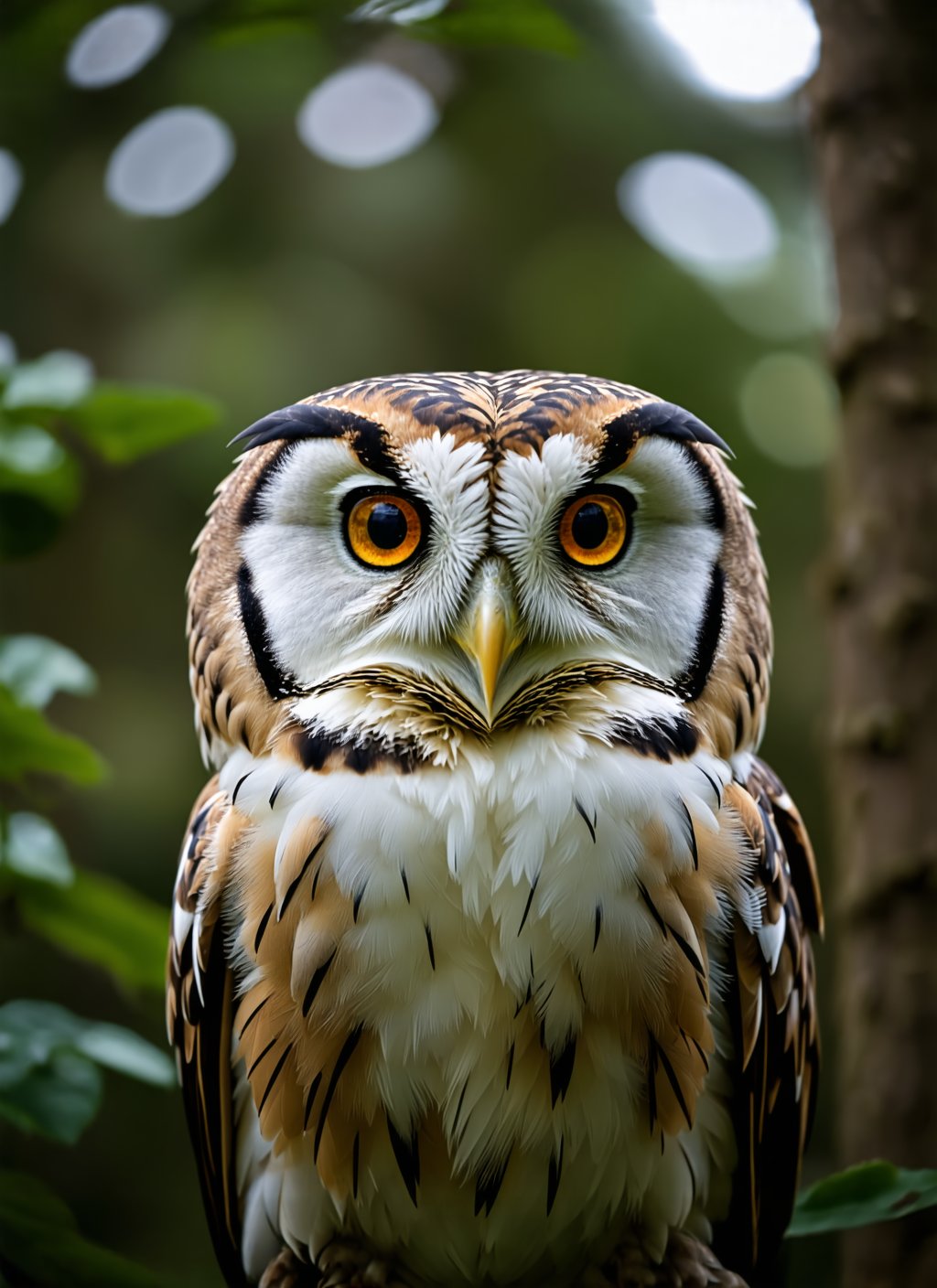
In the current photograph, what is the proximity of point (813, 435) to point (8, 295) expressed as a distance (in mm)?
1556

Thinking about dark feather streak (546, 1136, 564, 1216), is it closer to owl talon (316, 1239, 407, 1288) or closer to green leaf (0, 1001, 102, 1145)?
owl talon (316, 1239, 407, 1288)

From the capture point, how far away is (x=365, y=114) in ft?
5.61

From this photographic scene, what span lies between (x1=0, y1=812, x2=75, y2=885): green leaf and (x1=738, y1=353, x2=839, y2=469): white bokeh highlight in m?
1.52

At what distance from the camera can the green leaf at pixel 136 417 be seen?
1380 millimetres

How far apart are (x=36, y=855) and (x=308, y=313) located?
51.5 inches

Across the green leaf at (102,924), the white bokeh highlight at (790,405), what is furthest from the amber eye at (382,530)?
the white bokeh highlight at (790,405)

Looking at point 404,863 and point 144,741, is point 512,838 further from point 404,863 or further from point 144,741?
point 144,741

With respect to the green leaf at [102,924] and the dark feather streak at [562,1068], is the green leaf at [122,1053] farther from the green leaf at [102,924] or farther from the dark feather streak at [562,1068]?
the dark feather streak at [562,1068]

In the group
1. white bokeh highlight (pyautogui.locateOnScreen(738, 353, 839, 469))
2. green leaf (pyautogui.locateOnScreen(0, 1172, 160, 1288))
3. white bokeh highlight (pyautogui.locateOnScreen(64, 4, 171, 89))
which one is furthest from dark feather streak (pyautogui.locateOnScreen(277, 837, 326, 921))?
white bokeh highlight (pyautogui.locateOnScreen(738, 353, 839, 469))

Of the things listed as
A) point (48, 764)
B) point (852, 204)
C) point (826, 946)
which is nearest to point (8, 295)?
point (48, 764)

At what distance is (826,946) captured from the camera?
2.72 meters

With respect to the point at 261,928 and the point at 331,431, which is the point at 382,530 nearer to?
the point at 331,431

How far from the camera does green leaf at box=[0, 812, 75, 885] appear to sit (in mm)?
1314

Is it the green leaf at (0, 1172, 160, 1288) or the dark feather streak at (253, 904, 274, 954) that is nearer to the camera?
the dark feather streak at (253, 904, 274, 954)
